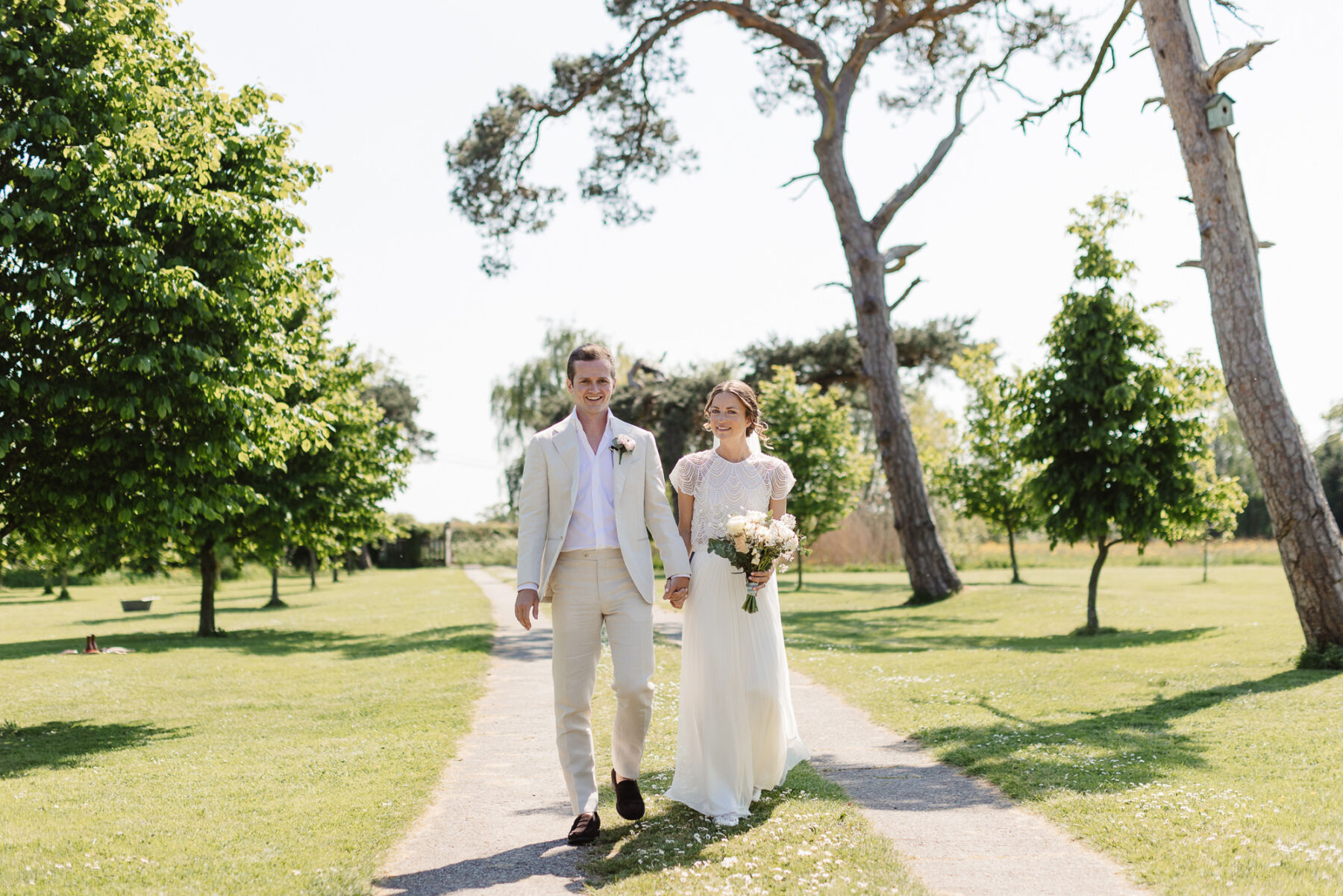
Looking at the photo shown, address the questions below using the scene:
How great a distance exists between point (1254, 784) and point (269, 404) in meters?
8.43

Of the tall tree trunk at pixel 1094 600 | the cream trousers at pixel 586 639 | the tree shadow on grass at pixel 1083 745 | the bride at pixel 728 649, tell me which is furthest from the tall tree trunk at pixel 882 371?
the cream trousers at pixel 586 639

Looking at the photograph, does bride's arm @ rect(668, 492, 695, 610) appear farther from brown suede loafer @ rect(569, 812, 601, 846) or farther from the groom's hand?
brown suede loafer @ rect(569, 812, 601, 846)

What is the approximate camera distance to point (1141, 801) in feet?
18.8

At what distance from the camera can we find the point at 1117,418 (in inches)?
618

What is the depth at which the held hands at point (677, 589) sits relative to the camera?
554cm

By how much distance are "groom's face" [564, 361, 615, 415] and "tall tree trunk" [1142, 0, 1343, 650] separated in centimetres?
816

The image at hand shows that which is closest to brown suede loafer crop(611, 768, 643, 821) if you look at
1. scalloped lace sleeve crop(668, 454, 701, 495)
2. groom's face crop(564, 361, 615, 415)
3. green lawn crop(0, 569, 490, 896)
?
green lawn crop(0, 569, 490, 896)

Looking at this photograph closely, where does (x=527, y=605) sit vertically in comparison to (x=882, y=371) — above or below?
below

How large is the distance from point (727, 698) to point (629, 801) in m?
0.75

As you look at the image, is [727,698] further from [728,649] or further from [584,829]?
[584,829]

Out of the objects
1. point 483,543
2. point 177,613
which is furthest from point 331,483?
point 483,543

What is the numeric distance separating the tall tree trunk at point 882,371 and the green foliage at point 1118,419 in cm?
555

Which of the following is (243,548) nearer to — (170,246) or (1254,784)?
(170,246)

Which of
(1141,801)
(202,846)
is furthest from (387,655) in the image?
(1141,801)
